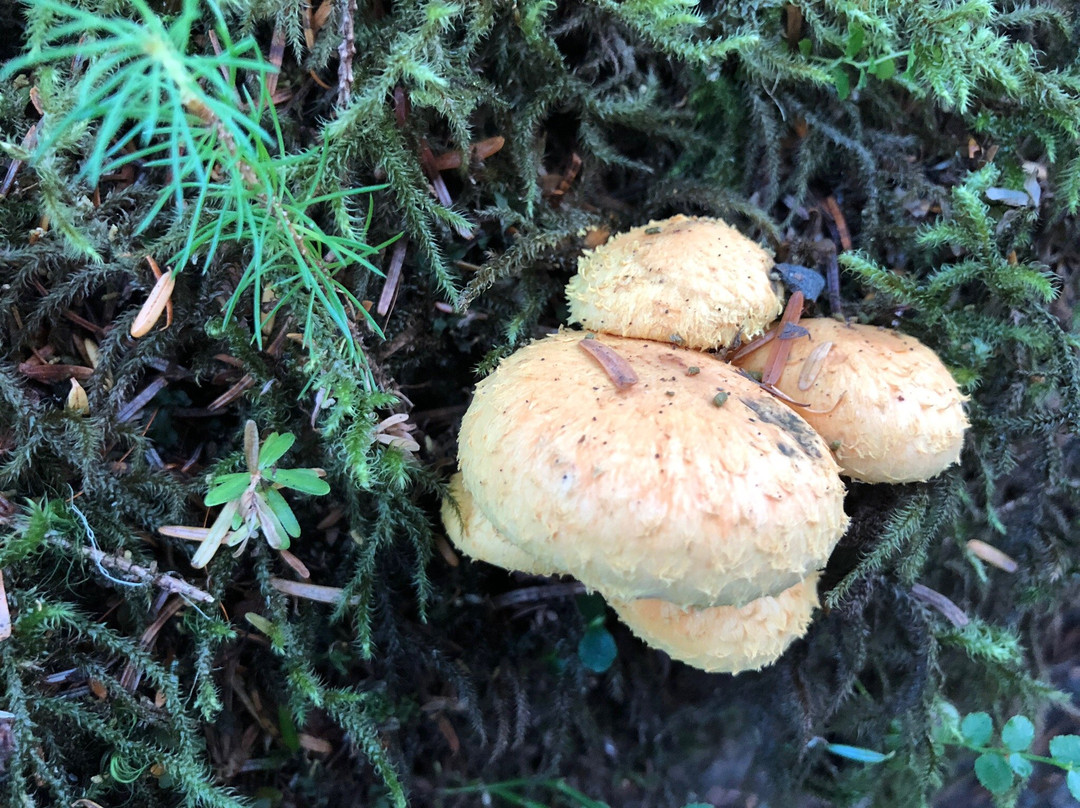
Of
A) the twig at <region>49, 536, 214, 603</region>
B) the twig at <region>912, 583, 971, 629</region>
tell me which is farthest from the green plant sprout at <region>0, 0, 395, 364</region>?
the twig at <region>912, 583, 971, 629</region>

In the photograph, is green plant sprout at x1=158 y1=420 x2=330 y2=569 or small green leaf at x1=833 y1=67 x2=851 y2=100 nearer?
green plant sprout at x1=158 y1=420 x2=330 y2=569

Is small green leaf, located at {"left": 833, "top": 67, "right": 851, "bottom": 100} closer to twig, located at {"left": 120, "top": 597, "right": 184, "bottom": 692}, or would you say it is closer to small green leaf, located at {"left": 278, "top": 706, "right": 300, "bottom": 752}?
twig, located at {"left": 120, "top": 597, "right": 184, "bottom": 692}

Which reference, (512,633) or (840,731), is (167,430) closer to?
(512,633)

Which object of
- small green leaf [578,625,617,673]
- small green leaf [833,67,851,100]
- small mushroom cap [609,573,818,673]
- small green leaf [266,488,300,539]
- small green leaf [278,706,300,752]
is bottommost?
small green leaf [578,625,617,673]

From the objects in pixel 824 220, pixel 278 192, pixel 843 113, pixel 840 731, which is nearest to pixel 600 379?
pixel 278 192

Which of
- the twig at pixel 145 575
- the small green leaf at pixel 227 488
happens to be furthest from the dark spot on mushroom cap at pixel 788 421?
the twig at pixel 145 575

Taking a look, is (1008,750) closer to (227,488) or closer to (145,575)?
(227,488)
